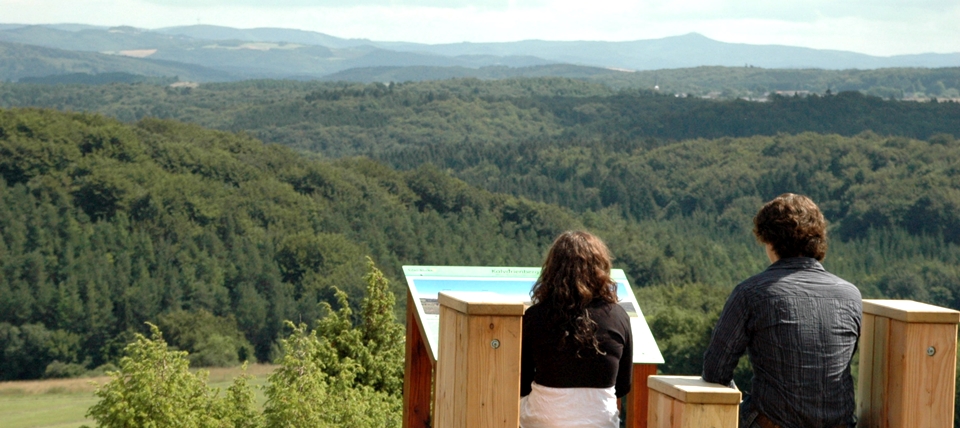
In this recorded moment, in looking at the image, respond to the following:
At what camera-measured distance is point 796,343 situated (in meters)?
3.28

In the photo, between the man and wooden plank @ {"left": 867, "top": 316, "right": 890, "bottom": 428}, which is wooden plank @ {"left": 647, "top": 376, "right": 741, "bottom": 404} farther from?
wooden plank @ {"left": 867, "top": 316, "right": 890, "bottom": 428}

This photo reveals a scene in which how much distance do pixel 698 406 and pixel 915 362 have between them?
2.07ft

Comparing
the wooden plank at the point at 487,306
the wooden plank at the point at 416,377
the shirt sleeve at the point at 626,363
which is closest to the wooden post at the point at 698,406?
the wooden plank at the point at 487,306

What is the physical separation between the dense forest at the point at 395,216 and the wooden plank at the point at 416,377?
35.3 meters

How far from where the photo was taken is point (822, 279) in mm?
3379

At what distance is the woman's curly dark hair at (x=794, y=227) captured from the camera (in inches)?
136

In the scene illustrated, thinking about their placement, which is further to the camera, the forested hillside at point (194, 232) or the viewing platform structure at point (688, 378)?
the forested hillside at point (194, 232)

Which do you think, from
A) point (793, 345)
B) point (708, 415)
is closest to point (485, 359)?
point (708, 415)

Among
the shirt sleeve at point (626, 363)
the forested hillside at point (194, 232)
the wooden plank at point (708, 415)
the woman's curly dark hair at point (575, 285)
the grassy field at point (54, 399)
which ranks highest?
the woman's curly dark hair at point (575, 285)

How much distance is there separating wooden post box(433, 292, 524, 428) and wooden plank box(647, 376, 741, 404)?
0.40 m

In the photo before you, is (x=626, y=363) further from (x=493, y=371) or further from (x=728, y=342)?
(x=493, y=371)

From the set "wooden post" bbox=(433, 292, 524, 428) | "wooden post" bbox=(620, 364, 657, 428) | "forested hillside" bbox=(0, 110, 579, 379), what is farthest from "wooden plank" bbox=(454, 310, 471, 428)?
"forested hillside" bbox=(0, 110, 579, 379)

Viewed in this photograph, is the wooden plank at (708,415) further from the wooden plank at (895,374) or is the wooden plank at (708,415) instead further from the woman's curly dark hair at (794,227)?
the woman's curly dark hair at (794,227)

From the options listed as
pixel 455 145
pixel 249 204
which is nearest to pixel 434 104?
pixel 455 145
